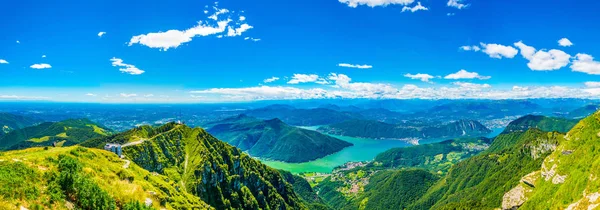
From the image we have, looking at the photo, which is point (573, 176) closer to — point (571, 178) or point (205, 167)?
point (571, 178)

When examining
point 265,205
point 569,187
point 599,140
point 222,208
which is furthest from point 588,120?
point 222,208

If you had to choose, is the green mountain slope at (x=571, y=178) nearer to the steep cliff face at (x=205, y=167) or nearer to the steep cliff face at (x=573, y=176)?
the steep cliff face at (x=573, y=176)

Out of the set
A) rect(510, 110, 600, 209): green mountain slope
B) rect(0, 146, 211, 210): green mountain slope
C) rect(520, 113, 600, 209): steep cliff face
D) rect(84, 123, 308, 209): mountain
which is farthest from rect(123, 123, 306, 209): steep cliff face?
rect(520, 113, 600, 209): steep cliff face

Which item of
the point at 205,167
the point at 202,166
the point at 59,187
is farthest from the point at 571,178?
the point at 59,187

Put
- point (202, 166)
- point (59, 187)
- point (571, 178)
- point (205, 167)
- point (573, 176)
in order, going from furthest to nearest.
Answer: point (571, 178), point (573, 176), point (205, 167), point (202, 166), point (59, 187)

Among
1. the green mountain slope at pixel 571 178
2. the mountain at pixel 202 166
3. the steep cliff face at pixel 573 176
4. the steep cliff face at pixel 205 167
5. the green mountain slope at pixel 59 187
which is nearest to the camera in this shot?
the green mountain slope at pixel 59 187

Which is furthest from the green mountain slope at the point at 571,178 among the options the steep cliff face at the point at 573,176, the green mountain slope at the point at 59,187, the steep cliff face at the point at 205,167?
the green mountain slope at the point at 59,187

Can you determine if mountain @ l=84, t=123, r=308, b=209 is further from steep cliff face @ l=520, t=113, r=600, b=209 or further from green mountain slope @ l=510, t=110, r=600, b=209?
steep cliff face @ l=520, t=113, r=600, b=209
